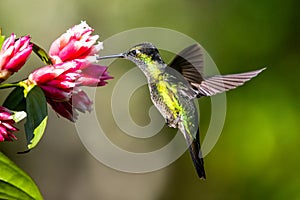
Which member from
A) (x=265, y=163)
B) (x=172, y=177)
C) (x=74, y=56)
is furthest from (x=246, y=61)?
(x=74, y=56)

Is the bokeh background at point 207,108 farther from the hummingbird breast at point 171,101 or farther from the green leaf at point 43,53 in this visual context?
the green leaf at point 43,53

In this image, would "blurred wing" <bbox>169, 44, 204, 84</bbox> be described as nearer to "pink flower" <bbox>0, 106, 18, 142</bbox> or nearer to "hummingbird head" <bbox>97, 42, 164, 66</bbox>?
"hummingbird head" <bbox>97, 42, 164, 66</bbox>

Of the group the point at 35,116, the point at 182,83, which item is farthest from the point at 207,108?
the point at 35,116

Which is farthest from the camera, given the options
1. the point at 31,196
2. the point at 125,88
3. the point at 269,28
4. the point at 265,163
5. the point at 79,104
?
the point at 269,28

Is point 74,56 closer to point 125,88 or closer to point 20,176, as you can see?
point 20,176

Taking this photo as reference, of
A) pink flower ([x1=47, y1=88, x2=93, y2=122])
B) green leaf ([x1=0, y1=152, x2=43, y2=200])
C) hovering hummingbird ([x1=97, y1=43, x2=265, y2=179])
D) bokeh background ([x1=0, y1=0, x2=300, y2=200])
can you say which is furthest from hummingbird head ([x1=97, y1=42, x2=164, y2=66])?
bokeh background ([x1=0, y1=0, x2=300, y2=200])

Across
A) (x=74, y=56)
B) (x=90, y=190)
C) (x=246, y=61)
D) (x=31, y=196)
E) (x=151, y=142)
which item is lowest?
(x=90, y=190)
